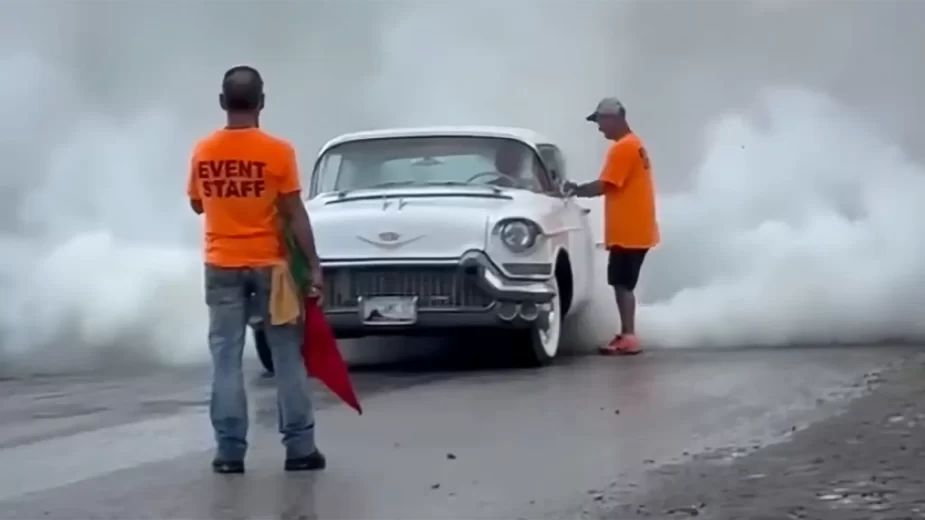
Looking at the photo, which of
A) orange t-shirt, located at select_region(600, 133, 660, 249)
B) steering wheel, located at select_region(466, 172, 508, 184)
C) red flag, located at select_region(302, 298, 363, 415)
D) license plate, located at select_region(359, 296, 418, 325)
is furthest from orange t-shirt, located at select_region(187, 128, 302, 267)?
orange t-shirt, located at select_region(600, 133, 660, 249)

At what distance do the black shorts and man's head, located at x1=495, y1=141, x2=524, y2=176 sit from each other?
1.05m

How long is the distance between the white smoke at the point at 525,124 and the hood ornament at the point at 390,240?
2.57 metres

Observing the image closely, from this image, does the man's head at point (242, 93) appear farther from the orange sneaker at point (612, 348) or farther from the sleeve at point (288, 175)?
the orange sneaker at point (612, 348)

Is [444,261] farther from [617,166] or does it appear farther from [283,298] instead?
[283,298]

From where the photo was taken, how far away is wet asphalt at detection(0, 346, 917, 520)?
7.41 metres

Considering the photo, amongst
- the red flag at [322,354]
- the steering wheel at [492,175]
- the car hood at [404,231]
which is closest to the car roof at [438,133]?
the steering wheel at [492,175]

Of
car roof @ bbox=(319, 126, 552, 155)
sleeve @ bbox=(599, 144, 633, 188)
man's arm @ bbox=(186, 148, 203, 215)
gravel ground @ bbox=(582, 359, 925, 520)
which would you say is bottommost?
gravel ground @ bbox=(582, 359, 925, 520)

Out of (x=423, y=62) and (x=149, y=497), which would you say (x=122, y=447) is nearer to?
(x=149, y=497)

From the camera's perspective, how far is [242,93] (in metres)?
8.17

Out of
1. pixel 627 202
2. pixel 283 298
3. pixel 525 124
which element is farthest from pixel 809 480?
pixel 525 124

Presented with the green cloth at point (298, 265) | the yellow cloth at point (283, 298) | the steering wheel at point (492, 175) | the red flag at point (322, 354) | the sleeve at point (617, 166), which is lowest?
the red flag at point (322, 354)

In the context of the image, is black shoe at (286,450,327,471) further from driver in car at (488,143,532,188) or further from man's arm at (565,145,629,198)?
man's arm at (565,145,629,198)

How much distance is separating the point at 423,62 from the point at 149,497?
36.6 feet

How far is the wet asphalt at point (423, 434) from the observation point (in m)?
7.41
